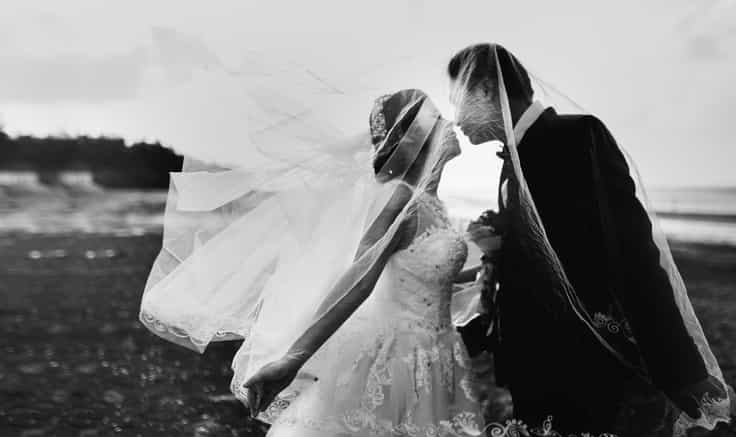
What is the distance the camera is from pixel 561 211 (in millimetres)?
2686

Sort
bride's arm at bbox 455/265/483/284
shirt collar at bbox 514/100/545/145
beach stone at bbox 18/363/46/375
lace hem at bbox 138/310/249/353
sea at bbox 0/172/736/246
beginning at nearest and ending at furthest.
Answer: shirt collar at bbox 514/100/545/145
lace hem at bbox 138/310/249/353
bride's arm at bbox 455/265/483/284
beach stone at bbox 18/363/46/375
sea at bbox 0/172/736/246

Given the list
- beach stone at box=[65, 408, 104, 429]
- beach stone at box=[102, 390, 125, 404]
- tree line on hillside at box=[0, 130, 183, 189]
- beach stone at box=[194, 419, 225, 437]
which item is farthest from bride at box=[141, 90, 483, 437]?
tree line on hillside at box=[0, 130, 183, 189]

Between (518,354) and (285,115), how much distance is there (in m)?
1.19

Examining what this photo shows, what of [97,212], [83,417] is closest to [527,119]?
[83,417]

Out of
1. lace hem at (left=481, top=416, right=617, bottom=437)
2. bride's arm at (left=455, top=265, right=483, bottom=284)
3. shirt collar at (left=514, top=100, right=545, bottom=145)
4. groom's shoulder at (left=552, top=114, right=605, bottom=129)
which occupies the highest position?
groom's shoulder at (left=552, top=114, right=605, bottom=129)

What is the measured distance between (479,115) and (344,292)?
2.59 ft

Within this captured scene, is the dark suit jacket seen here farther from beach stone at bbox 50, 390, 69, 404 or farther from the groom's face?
beach stone at bbox 50, 390, 69, 404

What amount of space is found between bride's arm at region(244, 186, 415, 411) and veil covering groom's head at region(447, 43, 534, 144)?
34 cm

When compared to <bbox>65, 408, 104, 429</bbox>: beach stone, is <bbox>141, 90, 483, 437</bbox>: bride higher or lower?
higher

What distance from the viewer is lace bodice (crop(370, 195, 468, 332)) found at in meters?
2.67

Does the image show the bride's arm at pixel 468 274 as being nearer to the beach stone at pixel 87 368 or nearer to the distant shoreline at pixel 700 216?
the beach stone at pixel 87 368

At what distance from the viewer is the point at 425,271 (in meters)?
2.67

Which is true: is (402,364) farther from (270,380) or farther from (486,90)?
(486,90)

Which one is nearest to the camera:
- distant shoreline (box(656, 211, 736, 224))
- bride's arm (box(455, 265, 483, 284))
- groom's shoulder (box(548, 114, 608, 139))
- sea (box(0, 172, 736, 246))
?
groom's shoulder (box(548, 114, 608, 139))
